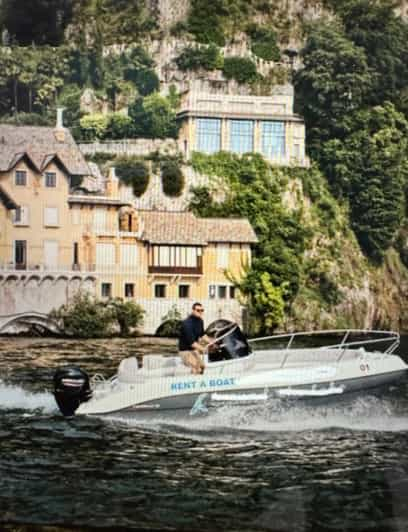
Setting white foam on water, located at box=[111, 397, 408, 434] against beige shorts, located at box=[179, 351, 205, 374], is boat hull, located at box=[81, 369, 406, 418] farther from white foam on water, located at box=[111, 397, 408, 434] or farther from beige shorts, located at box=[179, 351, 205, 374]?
beige shorts, located at box=[179, 351, 205, 374]

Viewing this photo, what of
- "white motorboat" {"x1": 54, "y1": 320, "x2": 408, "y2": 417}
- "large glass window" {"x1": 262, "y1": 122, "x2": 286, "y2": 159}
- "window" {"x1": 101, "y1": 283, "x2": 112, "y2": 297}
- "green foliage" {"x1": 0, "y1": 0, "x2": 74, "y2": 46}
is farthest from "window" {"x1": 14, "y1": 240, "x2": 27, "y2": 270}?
"white motorboat" {"x1": 54, "y1": 320, "x2": 408, "y2": 417}

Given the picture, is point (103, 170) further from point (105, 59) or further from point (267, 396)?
point (267, 396)

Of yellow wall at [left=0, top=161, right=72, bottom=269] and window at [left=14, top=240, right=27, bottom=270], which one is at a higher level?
yellow wall at [left=0, top=161, right=72, bottom=269]

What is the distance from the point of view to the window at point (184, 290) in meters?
74.2

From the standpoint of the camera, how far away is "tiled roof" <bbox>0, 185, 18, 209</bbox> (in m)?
73.0

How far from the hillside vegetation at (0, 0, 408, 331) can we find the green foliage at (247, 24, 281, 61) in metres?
0.11

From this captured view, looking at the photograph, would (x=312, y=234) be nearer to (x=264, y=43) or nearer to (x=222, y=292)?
(x=222, y=292)

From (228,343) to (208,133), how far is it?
5530 centimetres

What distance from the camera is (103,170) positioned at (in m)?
81.4

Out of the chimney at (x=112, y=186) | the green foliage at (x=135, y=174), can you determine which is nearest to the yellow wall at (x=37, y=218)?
the chimney at (x=112, y=186)

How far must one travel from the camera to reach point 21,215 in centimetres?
7312

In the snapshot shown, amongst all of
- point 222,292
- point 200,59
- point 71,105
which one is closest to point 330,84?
point 200,59

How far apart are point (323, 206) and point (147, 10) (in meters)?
27.4

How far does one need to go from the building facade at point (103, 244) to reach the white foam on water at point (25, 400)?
36.7m
